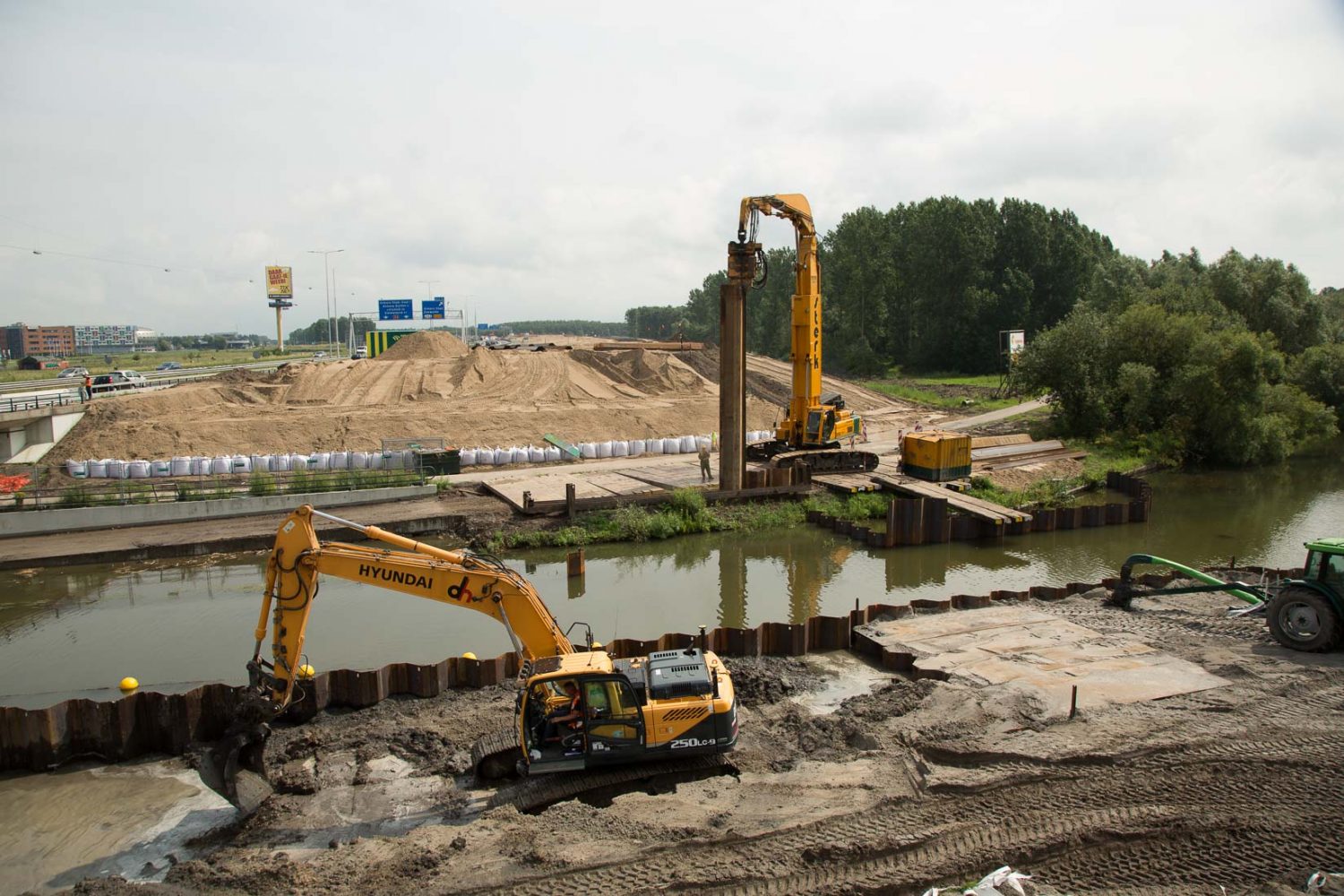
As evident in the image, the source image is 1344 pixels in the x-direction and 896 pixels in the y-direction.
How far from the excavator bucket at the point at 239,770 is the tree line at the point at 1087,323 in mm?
38259

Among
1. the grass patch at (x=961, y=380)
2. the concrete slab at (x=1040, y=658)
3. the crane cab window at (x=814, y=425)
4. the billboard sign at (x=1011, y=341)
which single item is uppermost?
the billboard sign at (x=1011, y=341)

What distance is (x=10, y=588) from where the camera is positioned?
2159 centimetres

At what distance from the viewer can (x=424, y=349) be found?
60.0 metres

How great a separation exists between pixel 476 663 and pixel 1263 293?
5209 centimetres

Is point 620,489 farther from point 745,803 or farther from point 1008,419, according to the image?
point 1008,419

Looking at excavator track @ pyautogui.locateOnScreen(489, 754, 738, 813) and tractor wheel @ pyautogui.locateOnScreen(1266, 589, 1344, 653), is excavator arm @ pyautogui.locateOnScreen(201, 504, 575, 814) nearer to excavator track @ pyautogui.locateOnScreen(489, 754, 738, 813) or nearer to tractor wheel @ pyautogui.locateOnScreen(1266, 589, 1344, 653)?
excavator track @ pyautogui.locateOnScreen(489, 754, 738, 813)

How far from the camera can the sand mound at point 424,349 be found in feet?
195

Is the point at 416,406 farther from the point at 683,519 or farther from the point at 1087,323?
the point at 1087,323

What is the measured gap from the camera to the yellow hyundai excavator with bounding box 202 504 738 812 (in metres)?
10.7

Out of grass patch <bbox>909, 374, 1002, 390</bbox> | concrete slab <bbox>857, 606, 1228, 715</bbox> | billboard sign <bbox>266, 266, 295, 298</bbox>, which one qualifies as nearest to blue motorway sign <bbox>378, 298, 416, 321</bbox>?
billboard sign <bbox>266, 266, 295, 298</bbox>

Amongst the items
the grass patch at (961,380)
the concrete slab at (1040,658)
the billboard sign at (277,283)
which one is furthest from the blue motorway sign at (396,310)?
the concrete slab at (1040,658)

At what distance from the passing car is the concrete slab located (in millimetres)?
44289

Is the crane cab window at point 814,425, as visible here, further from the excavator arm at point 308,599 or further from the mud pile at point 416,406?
the excavator arm at point 308,599

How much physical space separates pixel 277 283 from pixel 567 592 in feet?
296
